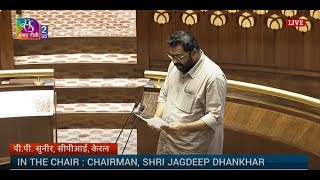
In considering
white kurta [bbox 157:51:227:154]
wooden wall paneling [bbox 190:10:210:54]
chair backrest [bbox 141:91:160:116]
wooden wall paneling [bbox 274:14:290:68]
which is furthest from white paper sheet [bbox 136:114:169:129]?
wooden wall paneling [bbox 190:10:210:54]

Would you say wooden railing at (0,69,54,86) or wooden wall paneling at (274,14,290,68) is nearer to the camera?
wooden railing at (0,69,54,86)

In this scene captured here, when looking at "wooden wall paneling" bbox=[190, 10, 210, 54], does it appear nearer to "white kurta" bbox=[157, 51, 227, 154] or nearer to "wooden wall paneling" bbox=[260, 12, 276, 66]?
"wooden wall paneling" bbox=[260, 12, 276, 66]

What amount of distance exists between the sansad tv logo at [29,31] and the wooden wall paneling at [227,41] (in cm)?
191

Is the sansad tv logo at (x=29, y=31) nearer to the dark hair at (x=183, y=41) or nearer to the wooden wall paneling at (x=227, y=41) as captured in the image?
the wooden wall paneling at (x=227, y=41)

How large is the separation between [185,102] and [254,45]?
3.22 metres

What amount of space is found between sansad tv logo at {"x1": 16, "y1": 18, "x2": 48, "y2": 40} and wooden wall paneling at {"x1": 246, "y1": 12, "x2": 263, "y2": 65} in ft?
7.36

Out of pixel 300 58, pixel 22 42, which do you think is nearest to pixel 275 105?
pixel 300 58

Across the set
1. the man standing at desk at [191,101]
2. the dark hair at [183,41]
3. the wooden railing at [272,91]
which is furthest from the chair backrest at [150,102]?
the dark hair at [183,41]

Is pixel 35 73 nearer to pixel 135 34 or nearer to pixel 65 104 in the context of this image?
pixel 65 104

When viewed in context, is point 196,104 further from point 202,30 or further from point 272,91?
point 202,30

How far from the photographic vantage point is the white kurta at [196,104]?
164 inches

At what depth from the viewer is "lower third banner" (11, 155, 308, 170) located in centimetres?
405

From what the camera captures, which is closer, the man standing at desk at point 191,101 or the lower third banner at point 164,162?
the lower third banner at point 164,162

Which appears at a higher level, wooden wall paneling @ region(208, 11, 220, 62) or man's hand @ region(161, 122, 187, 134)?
wooden wall paneling @ region(208, 11, 220, 62)
